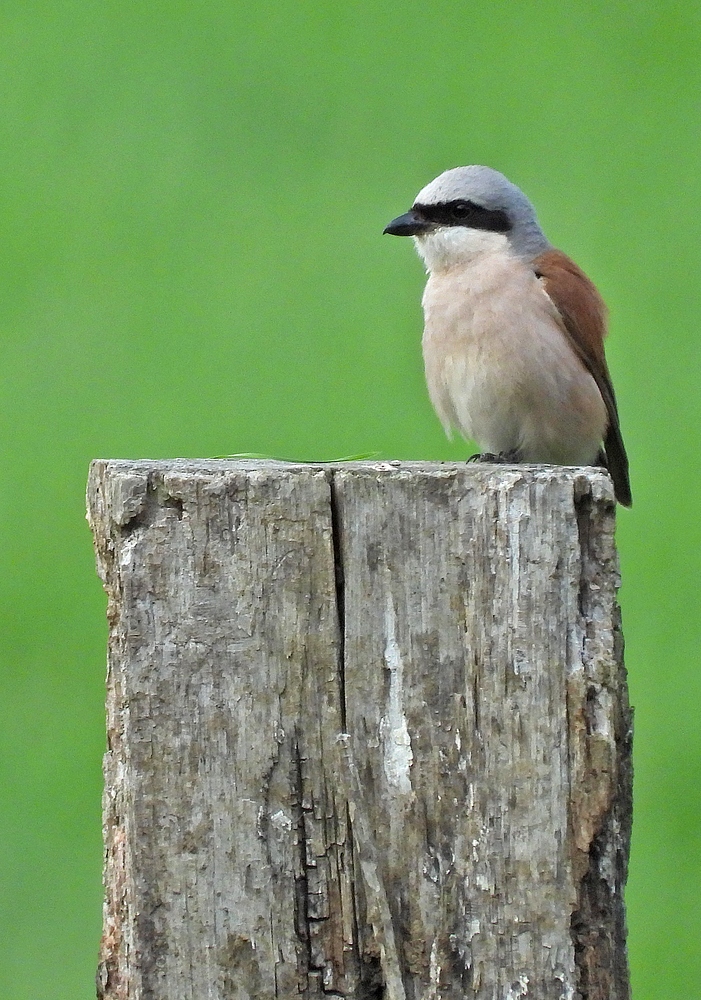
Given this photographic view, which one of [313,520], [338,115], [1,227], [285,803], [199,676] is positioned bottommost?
[285,803]

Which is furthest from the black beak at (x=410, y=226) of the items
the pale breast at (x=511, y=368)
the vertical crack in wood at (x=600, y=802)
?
the vertical crack in wood at (x=600, y=802)

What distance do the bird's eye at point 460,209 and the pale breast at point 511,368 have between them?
19 centimetres

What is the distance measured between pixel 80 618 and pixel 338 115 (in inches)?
186

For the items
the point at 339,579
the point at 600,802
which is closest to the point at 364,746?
the point at 339,579

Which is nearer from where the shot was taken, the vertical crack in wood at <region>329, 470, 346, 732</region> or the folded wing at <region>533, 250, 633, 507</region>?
the vertical crack in wood at <region>329, 470, 346, 732</region>

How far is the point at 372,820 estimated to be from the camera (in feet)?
8.76

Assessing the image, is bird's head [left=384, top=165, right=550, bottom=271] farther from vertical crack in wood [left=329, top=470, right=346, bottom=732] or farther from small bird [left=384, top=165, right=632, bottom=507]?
vertical crack in wood [left=329, top=470, right=346, bottom=732]

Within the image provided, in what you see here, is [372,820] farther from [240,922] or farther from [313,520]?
[313,520]

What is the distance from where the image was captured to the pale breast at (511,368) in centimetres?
482

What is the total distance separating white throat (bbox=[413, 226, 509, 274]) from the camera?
17.0ft

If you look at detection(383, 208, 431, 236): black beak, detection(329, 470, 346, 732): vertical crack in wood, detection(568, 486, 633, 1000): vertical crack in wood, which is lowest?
detection(568, 486, 633, 1000): vertical crack in wood

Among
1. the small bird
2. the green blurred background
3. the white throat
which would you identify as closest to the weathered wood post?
the small bird

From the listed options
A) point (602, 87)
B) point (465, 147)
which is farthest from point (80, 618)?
point (602, 87)

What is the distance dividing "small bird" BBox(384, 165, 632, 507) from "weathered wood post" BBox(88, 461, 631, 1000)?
196 centimetres
